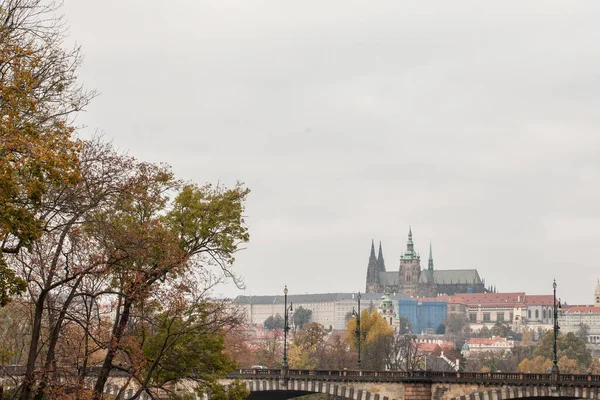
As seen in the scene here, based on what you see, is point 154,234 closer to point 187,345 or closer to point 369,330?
point 187,345

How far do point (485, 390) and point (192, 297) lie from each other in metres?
32.4

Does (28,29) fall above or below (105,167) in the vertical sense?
above

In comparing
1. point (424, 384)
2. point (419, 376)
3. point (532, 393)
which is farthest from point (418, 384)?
point (532, 393)

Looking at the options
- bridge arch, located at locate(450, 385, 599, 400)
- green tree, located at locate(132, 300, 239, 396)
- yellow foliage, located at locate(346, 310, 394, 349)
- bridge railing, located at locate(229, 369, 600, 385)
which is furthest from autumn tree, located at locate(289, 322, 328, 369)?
green tree, located at locate(132, 300, 239, 396)

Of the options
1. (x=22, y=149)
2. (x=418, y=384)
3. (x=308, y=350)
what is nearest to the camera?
(x=22, y=149)

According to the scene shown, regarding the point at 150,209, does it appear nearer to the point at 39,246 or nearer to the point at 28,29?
the point at 39,246

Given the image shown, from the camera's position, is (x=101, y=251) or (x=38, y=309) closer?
(x=38, y=309)

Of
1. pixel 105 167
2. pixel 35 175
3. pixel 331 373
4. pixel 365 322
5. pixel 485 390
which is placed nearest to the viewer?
pixel 35 175

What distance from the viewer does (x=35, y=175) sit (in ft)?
91.4

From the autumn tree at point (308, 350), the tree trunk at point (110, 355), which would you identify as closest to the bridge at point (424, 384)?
the tree trunk at point (110, 355)

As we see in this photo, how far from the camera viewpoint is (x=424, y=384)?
73.2m

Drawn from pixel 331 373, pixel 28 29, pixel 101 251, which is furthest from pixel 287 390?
pixel 28 29

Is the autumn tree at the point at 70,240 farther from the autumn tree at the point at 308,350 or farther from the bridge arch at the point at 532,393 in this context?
the autumn tree at the point at 308,350

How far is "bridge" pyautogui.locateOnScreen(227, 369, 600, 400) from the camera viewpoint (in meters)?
68.2
